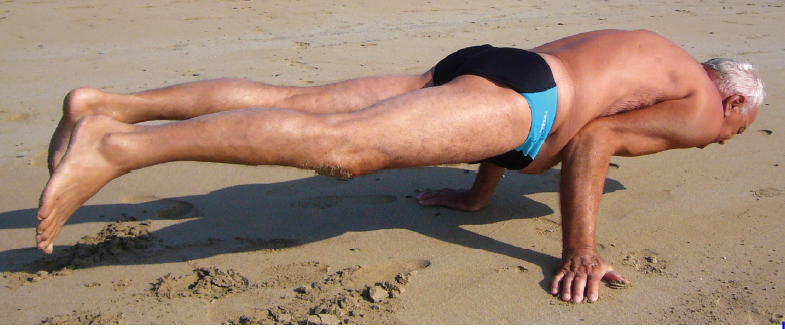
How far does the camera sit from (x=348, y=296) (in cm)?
230

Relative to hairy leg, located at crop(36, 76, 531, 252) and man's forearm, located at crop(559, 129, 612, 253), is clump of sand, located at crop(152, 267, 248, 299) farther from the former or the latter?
man's forearm, located at crop(559, 129, 612, 253)

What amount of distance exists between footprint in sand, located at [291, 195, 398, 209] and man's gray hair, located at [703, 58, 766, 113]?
1.60 meters

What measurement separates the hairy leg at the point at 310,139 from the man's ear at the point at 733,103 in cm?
108

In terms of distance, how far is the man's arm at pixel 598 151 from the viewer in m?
2.46

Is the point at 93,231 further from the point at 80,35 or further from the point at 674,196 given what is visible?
the point at 80,35

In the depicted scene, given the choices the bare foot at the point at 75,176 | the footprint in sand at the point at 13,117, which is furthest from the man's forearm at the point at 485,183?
the footprint in sand at the point at 13,117

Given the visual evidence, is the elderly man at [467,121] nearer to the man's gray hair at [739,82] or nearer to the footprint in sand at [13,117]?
the man's gray hair at [739,82]

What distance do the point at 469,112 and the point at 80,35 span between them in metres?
4.84

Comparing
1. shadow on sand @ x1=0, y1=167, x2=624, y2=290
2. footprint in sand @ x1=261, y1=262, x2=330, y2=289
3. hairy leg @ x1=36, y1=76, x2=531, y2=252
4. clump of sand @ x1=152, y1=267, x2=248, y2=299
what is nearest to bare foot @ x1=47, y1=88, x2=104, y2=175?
hairy leg @ x1=36, y1=76, x2=531, y2=252

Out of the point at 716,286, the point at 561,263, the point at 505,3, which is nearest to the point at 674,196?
the point at 716,286

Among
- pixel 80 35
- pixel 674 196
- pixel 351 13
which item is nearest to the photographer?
pixel 674 196

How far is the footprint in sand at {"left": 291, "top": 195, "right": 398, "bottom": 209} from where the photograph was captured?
3152 mm

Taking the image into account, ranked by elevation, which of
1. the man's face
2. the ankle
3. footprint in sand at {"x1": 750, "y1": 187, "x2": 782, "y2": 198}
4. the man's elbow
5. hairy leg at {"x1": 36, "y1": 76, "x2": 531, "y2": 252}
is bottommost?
footprint in sand at {"x1": 750, "y1": 187, "x2": 782, "y2": 198}

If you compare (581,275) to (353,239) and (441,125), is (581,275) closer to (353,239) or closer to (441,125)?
(441,125)
